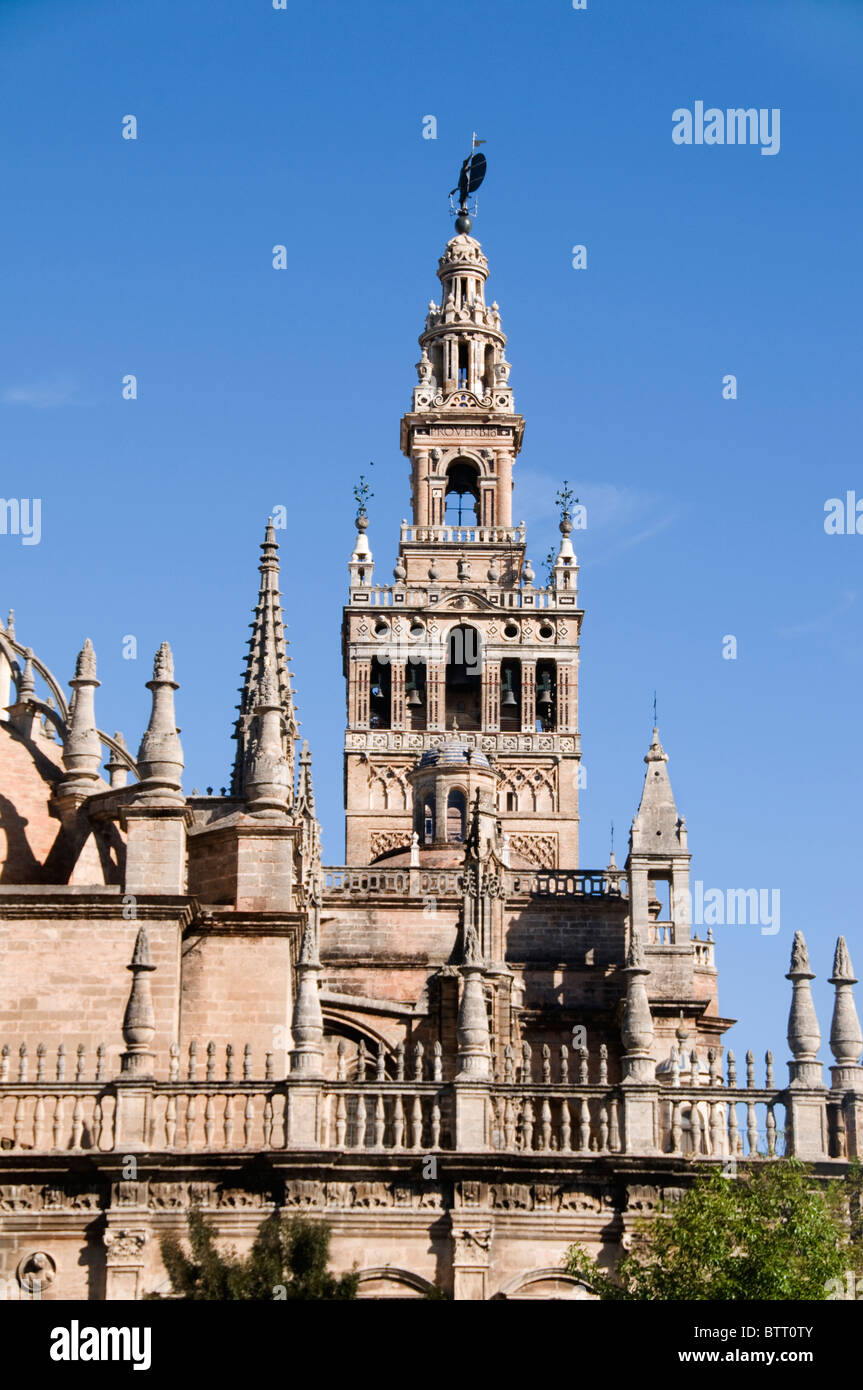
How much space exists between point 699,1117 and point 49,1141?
9468mm

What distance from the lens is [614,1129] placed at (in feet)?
130

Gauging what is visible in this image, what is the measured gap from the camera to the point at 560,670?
3216 inches

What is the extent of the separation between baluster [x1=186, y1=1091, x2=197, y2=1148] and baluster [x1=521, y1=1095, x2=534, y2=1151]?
15.8 feet

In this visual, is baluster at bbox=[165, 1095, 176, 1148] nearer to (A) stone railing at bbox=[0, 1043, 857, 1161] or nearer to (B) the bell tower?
(A) stone railing at bbox=[0, 1043, 857, 1161]

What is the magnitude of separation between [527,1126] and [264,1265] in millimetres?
4835

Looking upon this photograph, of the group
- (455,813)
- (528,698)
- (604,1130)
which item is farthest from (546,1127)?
(528,698)

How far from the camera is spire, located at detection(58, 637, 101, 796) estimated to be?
4484 centimetres

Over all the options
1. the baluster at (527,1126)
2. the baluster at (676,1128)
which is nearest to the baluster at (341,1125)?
the baluster at (527,1126)

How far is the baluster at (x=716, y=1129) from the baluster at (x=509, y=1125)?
2.90 meters

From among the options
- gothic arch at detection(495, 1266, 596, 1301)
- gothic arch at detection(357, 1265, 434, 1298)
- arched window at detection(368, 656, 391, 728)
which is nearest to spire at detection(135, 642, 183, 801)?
gothic arch at detection(357, 1265, 434, 1298)

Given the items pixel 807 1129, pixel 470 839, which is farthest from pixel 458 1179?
pixel 470 839
